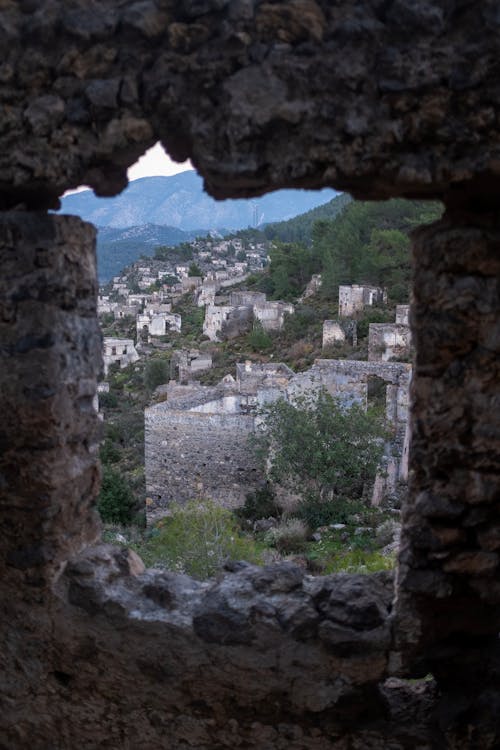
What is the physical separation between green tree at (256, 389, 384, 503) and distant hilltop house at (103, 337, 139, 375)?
2514 centimetres

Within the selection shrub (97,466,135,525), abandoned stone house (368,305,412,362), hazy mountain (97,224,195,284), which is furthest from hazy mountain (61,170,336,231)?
shrub (97,466,135,525)

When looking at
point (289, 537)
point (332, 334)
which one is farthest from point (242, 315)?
point (289, 537)

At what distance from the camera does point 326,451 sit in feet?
37.8

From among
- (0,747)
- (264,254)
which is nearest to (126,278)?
(264,254)

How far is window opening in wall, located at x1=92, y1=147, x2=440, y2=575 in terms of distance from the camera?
1023 cm

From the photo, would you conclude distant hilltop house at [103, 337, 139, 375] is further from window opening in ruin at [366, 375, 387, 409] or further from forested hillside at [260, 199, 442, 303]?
window opening in ruin at [366, 375, 387, 409]

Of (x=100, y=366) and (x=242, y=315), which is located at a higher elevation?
(x=100, y=366)

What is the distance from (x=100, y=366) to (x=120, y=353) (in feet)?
115

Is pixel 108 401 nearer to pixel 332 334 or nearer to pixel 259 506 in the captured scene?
pixel 332 334

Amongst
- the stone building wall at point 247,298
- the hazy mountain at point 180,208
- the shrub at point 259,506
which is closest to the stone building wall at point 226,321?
the stone building wall at point 247,298

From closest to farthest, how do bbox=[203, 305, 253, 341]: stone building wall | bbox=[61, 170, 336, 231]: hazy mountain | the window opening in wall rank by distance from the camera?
1. the window opening in wall
2. bbox=[203, 305, 253, 341]: stone building wall
3. bbox=[61, 170, 336, 231]: hazy mountain

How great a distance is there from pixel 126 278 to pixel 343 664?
7816 cm

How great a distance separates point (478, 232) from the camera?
241 centimetres

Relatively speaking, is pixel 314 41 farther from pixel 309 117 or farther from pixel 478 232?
pixel 478 232
